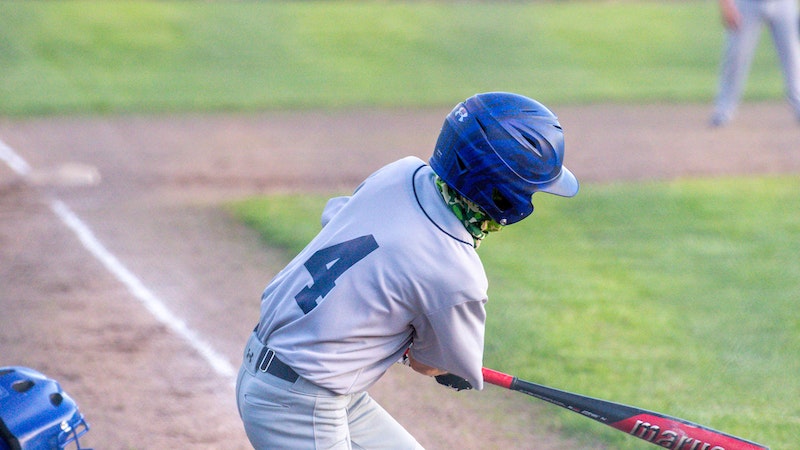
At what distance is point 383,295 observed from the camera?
9.38 feet

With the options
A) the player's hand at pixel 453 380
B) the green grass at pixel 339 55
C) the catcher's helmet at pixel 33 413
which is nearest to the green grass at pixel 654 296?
the player's hand at pixel 453 380

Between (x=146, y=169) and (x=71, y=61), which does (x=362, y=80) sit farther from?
(x=146, y=169)

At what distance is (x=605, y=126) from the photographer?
11.7 meters

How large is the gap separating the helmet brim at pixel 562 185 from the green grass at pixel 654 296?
2.04 meters

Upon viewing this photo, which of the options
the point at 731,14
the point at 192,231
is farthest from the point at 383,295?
the point at 731,14

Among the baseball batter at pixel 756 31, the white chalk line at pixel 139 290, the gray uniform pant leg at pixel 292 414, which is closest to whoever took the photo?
the gray uniform pant leg at pixel 292 414

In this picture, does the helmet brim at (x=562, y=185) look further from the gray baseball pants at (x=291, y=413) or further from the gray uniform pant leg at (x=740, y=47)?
the gray uniform pant leg at (x=740, y=47)

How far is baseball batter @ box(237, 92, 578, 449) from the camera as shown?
2.86 meters

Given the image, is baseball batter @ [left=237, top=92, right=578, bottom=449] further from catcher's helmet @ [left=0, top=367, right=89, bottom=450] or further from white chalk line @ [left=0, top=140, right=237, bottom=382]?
white chalk line @ [left=0, top=140, right=237, bottom=382]

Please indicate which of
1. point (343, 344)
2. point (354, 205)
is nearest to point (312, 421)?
point (343, 344)

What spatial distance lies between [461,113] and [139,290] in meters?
3.88

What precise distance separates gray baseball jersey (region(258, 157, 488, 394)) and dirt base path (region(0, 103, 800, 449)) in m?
1.72

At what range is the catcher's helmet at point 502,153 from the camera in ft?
9.55

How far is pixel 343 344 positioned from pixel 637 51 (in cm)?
1370
